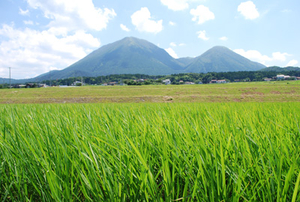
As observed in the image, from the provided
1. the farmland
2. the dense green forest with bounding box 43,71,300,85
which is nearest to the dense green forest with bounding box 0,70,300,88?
the dense green forest with bounding box 43,71,300,85

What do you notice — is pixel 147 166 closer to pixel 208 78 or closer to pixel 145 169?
pixel 145 169

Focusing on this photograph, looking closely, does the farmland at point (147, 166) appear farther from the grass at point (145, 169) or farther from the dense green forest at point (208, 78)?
the dense green forest at point (208, 78)

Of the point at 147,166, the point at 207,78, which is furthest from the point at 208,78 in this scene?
the point at 147,166

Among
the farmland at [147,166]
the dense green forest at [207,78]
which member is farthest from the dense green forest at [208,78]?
the farmland at [147,166]

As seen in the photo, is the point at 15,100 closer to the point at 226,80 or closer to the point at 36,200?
the point at 36,200

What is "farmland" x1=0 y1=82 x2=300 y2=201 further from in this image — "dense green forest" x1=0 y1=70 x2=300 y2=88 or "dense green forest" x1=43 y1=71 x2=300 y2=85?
"dense green forest" x1=0 y1=70 x2=300 y2=88

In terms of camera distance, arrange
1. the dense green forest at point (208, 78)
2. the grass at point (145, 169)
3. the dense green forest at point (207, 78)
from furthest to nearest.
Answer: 1. the dense green forest at point (207, 78)
2. the dense green forest at point (208, 78)
3. the grass at point (145, 169)

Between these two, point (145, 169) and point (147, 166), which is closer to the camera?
point (145, 169)

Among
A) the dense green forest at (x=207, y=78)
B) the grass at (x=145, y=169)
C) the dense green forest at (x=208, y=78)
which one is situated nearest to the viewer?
the grass at (x=145, y=169)

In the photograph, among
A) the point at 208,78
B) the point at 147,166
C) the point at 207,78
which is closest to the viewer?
the point at 147,166

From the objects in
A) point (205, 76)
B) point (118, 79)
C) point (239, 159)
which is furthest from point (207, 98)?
point (118, 79)

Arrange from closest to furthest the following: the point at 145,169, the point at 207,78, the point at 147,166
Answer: the point at 145,169 → the point at 147,166 → the point at 207,78

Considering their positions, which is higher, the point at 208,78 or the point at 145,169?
the point at 208,78

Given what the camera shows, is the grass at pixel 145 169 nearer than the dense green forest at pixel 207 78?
Yes
